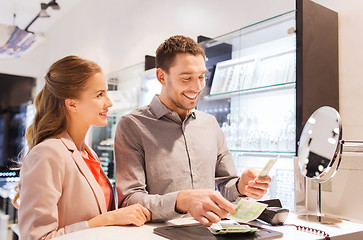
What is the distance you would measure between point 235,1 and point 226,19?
0.58ft

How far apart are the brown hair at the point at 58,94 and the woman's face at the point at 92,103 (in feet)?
0.08

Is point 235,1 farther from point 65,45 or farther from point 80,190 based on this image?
point 65,45

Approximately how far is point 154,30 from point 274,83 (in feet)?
7.37

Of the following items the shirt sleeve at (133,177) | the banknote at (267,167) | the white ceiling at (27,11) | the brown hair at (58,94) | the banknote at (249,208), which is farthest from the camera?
the white ceiling at (27,11)

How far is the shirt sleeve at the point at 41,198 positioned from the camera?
129 centimetres

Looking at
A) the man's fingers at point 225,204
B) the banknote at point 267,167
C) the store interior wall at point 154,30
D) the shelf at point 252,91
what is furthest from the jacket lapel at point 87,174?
the store interior wall at point 154,30

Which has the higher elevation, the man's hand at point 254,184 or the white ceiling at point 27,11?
the white ceiling at point 27,11

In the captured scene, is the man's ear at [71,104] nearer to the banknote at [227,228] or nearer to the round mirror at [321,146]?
the banknote at [227,228]

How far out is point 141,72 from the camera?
402 centimetres

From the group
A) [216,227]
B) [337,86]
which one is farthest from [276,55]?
[216,227]

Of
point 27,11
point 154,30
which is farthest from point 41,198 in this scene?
point 27,11

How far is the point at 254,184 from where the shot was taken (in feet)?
4.82

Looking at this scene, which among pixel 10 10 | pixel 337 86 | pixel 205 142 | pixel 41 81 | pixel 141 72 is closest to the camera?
pixel 205 142

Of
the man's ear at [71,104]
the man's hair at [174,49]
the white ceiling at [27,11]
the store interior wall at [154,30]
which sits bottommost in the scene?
the man's ear at [71,104]
